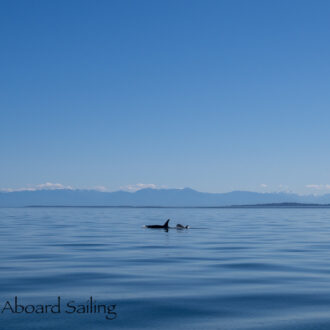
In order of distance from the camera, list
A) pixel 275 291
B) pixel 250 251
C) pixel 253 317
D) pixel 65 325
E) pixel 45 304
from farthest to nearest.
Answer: pixel 250 251 → pixel 275 291 → pixel 45 304 → pixel 253 317 → pixel 65 325

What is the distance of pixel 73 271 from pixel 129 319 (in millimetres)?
7725

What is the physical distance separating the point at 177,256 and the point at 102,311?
39.2 feet

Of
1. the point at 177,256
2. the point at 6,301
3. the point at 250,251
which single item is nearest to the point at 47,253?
the point at 177,256

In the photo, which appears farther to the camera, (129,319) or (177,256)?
(177,256)

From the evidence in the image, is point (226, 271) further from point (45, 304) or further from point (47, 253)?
point (47, 253)

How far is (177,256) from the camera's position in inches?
921

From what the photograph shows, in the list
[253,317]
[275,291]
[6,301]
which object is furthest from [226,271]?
[6,301]

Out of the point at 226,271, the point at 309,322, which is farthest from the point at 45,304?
the point at 226,271

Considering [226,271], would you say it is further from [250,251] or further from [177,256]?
[250,251]

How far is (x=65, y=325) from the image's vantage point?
10359 millimetres

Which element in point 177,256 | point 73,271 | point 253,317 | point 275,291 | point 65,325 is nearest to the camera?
point 65,325

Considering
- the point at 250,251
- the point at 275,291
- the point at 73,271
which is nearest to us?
the point at 275,291

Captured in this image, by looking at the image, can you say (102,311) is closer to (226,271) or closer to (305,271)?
(226,271)

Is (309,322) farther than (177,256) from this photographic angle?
No
